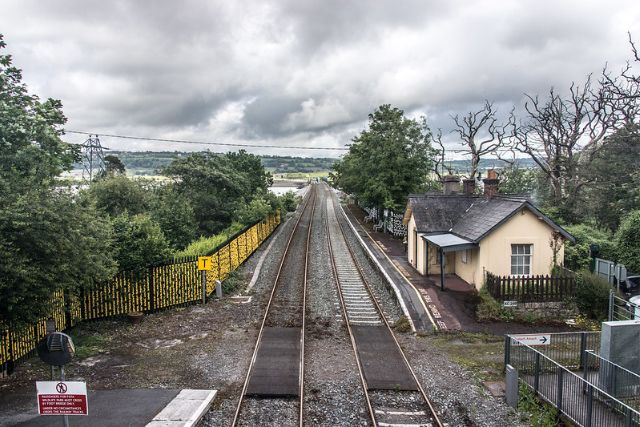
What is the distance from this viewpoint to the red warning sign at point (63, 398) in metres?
6.23

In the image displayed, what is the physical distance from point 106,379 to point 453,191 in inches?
974

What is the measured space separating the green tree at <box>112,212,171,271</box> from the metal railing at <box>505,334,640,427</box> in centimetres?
1126

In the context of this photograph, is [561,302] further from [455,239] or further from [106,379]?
[106,379]

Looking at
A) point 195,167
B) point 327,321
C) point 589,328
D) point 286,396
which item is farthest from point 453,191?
point 286,396

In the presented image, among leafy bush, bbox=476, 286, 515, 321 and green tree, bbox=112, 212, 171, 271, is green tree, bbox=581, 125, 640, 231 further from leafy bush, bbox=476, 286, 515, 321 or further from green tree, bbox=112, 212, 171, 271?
green tree, bbox=112, 212, 171, 271

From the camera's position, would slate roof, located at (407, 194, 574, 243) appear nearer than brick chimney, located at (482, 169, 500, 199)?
Yes

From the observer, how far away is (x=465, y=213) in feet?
82.0

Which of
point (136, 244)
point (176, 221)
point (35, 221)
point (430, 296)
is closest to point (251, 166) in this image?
point (176, 221)

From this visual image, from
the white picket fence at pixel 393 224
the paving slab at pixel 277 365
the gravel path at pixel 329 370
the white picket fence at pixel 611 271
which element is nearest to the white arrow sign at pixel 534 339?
the gravel path at pixel 329 370

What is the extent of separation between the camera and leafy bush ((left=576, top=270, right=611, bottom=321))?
1741 centimetres

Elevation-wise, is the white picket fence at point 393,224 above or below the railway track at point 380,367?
above

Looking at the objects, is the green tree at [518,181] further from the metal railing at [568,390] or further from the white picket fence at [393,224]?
the metal railing at [568,390]

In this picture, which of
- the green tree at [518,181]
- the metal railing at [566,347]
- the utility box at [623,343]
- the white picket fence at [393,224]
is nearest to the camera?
the utility box at [623,343]

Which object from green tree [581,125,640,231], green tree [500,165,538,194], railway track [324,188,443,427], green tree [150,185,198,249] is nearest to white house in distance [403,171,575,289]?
Result: railway track [324,188,443,427]
